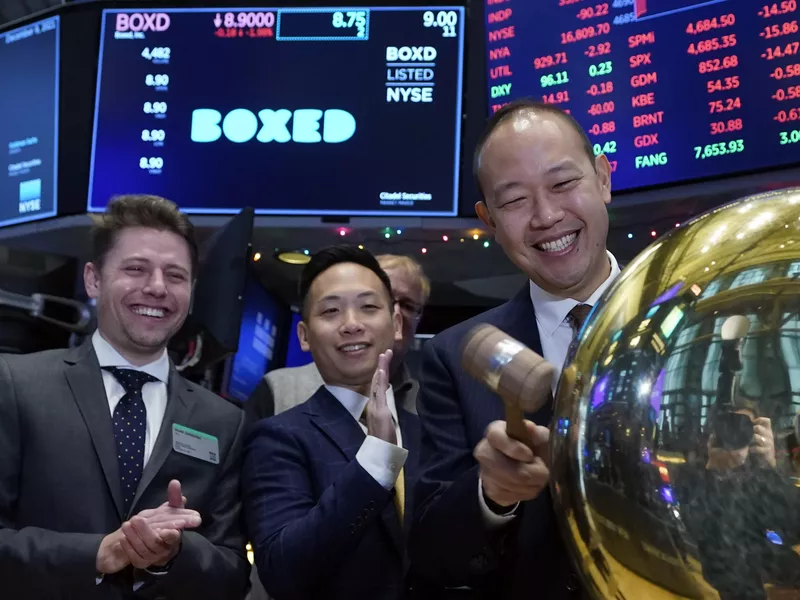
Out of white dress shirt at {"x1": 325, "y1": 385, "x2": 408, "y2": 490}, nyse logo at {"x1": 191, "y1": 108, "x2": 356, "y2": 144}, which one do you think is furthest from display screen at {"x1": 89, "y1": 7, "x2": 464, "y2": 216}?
white dress shirt at {"x1": 325, "y1": 385, "x2": 408, "y2": 490}

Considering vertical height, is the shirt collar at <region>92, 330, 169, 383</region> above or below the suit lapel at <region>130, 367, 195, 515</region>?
above

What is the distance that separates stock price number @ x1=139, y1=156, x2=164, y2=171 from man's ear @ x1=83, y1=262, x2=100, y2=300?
1.76 metres

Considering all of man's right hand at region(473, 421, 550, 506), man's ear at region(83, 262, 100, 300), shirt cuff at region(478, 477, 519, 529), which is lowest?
shirt cuff at region(478, 477, 519, 529)

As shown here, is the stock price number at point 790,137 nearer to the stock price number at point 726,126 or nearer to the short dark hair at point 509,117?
the stock price number at point 726,126

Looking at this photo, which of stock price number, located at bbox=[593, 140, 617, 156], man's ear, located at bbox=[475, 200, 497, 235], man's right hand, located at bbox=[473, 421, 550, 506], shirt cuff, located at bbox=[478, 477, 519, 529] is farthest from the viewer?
stock price number, located at bbox=[593, 140, 617, 156]

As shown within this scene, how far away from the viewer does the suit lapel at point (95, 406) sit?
153 centimetres

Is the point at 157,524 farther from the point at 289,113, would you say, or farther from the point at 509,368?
the point at 289,113

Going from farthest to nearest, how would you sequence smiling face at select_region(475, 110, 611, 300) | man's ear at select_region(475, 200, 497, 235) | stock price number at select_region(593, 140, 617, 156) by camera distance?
stock price number at select_region(593, 140, 617, 156)
man's ear at select_region(475, 200, 497, 235)
smiling face at select_region(475, 110, 611, 300)

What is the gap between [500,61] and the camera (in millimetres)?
3387

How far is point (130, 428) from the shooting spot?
1614 millimetres

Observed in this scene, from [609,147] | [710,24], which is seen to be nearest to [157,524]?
[609,147]

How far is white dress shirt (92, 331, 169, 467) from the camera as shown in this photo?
1646 mm

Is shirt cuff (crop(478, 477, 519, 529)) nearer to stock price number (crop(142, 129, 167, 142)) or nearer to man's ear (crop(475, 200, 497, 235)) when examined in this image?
man's ear (crop(475, 200, 497, 235))

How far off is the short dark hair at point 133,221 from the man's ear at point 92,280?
0.04ft
